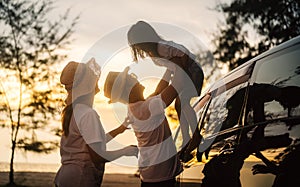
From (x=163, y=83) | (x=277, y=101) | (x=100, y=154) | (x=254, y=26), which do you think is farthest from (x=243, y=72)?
(x=254, y=26)

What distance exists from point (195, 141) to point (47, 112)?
1756 centimetres

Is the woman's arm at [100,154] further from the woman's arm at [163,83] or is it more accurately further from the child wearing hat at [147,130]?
the woman's arm at [163,83]

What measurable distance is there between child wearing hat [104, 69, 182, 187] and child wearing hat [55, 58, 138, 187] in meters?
0.16

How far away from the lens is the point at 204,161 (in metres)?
4.00

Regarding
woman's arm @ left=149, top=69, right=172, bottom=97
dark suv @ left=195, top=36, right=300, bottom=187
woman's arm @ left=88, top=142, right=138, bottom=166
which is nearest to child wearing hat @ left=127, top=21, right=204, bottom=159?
woman's arm @ left=149, top=69, right=172, bottom=97

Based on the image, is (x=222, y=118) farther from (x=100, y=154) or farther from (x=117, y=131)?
(x=100, y=154)

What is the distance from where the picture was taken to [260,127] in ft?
10.5

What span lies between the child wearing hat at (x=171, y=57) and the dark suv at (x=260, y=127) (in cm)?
25

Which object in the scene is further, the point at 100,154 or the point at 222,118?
the point at 222,118

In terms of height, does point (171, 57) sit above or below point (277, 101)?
above

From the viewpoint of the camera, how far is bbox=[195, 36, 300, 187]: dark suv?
2916mm

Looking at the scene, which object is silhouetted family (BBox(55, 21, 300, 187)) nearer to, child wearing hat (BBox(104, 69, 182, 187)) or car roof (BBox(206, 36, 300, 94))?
child wearing hat (BBox(104, 69, 182, 187))

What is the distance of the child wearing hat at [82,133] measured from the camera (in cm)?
377

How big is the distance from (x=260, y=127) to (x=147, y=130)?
80 centimetres
